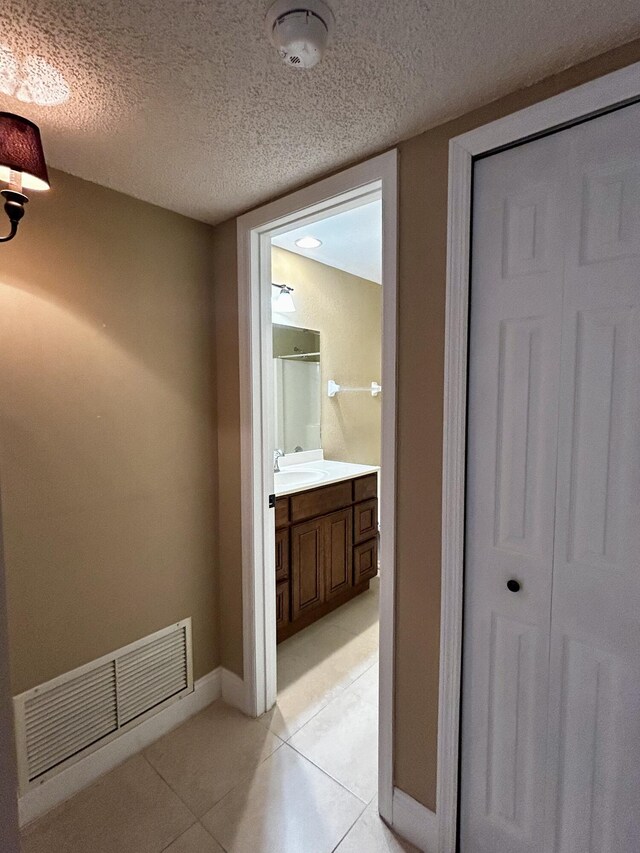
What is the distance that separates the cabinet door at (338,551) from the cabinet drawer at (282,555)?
0.32m

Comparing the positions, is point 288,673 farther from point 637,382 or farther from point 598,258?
point 598,258

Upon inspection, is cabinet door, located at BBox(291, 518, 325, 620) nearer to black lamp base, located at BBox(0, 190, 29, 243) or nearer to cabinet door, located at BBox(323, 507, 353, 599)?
cabinet door, located at BBox(323, 507, 353, 599)

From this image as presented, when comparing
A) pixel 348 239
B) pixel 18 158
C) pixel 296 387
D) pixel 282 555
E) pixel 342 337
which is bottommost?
pixel 282 555

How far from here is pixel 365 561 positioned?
9.62ft

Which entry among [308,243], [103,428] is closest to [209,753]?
[103,428]

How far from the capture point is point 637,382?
972mm

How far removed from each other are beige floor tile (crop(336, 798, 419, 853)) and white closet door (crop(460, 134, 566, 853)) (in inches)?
10.0

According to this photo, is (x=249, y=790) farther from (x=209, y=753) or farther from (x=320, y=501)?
(x=320, y=501)

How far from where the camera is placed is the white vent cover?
1.45 m

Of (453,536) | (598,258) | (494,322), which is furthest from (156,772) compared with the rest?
(598,258)

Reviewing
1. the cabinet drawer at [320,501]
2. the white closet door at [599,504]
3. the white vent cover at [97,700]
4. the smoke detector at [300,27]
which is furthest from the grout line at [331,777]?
the smoke detector at [300,27]

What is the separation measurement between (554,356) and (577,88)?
2.01ft

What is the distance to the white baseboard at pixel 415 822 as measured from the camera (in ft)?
4.34

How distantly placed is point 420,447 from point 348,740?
1342mm
